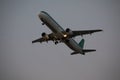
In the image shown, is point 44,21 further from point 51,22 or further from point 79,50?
point 79,50

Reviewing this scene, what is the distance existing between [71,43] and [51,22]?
18.8 feet

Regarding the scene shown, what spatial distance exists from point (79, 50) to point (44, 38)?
6.92 m

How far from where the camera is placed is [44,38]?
3438cm

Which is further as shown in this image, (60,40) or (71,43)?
(71,43)

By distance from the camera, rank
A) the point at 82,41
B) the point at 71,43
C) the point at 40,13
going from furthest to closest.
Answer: the point at 82,41
the point at 71,43
the point at 40,13

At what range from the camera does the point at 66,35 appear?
3328 centimetres

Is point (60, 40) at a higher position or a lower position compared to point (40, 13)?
lower

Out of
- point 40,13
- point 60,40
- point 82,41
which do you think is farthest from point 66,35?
point 82,41

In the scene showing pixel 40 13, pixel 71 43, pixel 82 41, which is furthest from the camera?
pixel 82 41

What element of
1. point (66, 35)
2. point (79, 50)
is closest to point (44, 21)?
point (66, 35)

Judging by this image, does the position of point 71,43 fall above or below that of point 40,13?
below

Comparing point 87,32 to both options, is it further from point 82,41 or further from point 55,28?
point 82,41

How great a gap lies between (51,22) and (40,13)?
166 centimetres

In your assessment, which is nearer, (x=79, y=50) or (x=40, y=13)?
(x=40, y=13)
